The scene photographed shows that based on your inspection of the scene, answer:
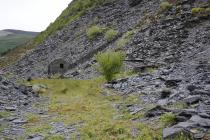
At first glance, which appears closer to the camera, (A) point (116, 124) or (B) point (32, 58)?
(A) point (116, 124)

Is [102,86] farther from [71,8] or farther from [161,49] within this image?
[71,8]

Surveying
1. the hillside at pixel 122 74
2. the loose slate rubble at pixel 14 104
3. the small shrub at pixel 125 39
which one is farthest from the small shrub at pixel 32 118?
the small shrub at pixel 125 39

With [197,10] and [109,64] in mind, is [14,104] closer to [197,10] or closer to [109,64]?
[109,64]

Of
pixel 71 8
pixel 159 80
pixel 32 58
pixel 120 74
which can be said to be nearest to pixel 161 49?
pixel 120 74

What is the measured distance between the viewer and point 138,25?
2291 inches

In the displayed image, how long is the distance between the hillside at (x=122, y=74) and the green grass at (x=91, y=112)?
0.17ft

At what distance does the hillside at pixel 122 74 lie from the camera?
1846 centimetres

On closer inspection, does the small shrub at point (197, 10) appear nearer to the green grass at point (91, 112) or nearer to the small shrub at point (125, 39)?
the small shrub at point (125, 39)

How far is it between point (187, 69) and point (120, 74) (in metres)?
9.91

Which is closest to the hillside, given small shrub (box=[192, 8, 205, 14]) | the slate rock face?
the slate rock face

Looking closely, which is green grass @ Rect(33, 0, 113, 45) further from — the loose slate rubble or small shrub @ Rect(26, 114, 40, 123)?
small shrub @ Rect(26, 114, 40, 123)

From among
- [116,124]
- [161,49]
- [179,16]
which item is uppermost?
[179,16]

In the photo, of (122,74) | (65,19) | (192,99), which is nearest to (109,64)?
(122,74)

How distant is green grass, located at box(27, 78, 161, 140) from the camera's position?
17750mm
